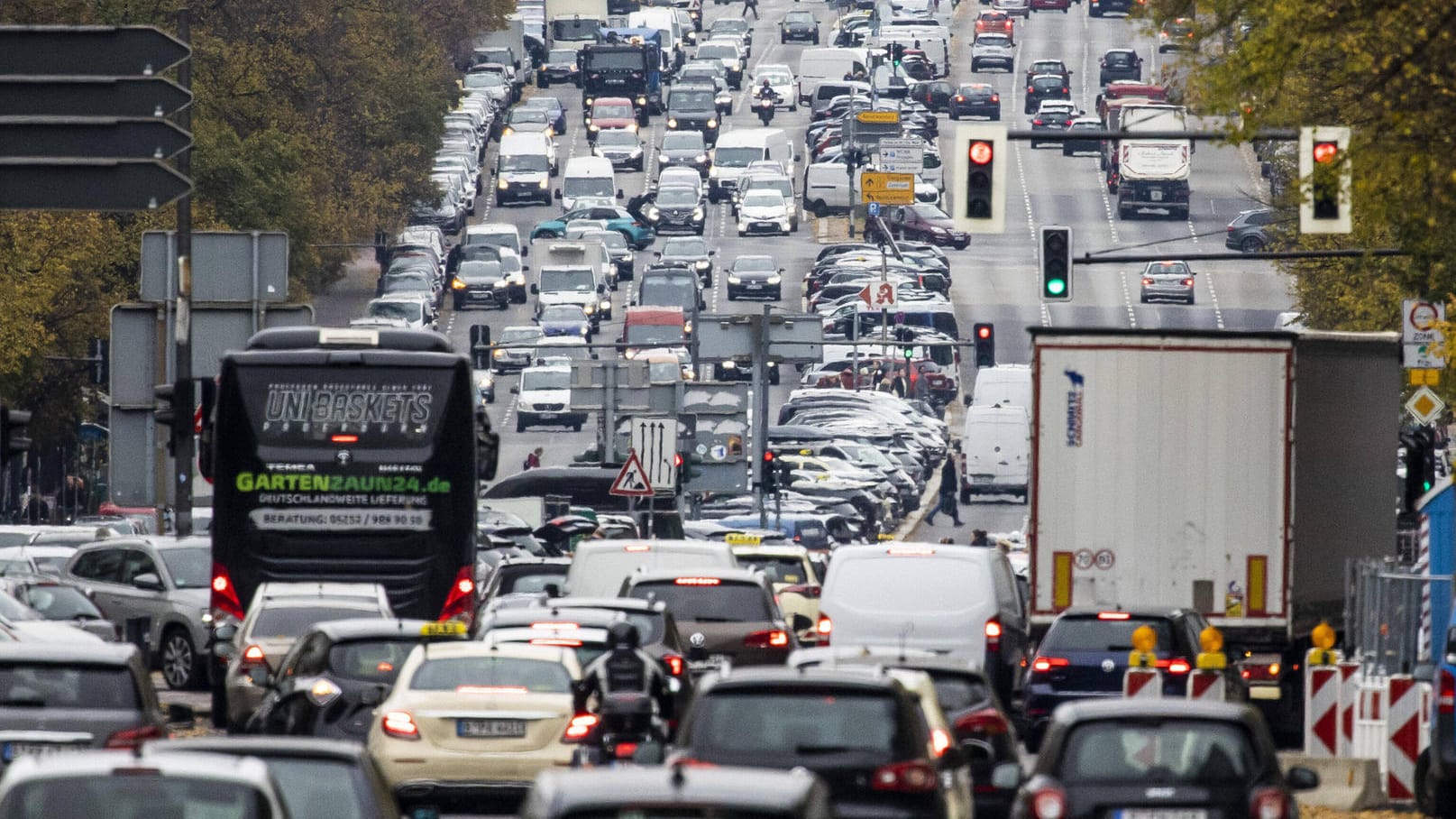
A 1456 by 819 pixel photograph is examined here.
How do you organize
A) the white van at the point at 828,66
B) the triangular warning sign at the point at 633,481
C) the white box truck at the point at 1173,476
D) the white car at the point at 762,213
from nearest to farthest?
the white box truck at the point at 1173,476, the triangular warning sign at the point at 633,481, the white car at the point at 762,213, the white van at the point at 828,66

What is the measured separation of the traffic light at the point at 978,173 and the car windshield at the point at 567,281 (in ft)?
191

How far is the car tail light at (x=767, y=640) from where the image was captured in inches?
917

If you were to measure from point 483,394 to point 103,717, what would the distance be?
62.2 meters

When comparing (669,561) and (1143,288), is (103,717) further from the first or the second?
(1143,288)

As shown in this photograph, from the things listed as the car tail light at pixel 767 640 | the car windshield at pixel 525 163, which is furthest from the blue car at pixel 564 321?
the car tail light at pixel 767 640

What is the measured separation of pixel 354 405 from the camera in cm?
2489

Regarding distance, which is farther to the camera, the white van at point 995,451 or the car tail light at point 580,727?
the white van at point 995,451

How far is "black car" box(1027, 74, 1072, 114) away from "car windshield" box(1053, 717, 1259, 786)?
10551cm

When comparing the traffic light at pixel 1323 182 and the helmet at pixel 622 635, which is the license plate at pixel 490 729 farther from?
the traffic light at pixel 1323 182

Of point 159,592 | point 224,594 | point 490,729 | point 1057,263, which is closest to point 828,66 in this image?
point 1057,263

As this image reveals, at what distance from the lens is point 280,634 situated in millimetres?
23203

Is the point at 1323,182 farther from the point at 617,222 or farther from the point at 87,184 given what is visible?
the point at 617,222

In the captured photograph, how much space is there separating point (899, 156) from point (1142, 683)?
78897mm

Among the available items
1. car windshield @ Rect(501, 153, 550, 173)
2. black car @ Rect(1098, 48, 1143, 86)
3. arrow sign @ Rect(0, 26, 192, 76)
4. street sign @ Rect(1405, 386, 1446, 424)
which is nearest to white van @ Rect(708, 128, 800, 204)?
car windshield @ Rect(501, 153, 550, 173)
